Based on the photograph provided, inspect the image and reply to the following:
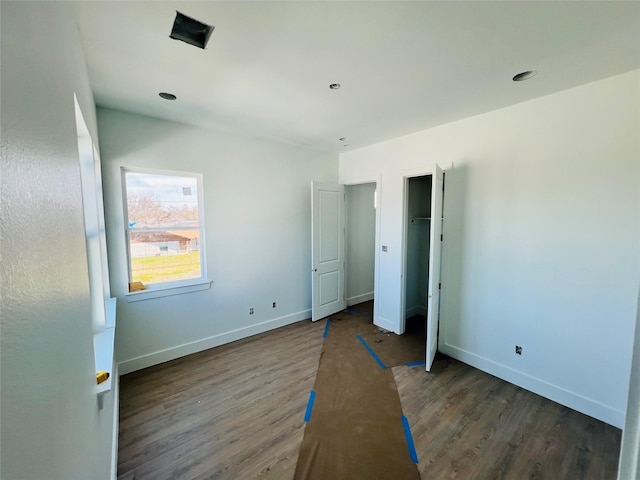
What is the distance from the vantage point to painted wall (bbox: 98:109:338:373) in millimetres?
2750

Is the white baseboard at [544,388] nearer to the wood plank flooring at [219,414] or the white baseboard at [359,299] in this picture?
the wood plank flooring at [219,414]

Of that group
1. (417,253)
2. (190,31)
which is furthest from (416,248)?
(190,31)

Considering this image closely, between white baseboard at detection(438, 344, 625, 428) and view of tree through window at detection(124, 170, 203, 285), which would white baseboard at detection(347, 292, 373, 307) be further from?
view of tree through window at detection(124, 170, 203, 285)

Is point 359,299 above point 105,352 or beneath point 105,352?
beneath

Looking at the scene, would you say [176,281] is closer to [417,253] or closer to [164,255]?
[164,255]

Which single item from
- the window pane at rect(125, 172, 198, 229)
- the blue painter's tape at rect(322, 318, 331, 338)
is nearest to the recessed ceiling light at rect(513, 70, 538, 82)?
the window pane at rect(125, 172, 198, 229)

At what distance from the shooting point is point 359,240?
16.3 ft

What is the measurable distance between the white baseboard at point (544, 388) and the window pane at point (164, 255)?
3.29 meters

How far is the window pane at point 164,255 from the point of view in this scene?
9.59 ft

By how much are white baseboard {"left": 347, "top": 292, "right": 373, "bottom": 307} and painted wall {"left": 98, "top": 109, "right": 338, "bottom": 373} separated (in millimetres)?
948

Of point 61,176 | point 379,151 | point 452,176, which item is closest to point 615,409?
point 452,176

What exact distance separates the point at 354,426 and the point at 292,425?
1.65ft

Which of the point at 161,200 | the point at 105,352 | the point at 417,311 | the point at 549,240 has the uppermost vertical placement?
the point at 161,200

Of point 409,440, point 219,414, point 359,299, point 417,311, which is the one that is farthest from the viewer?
point 359,299
